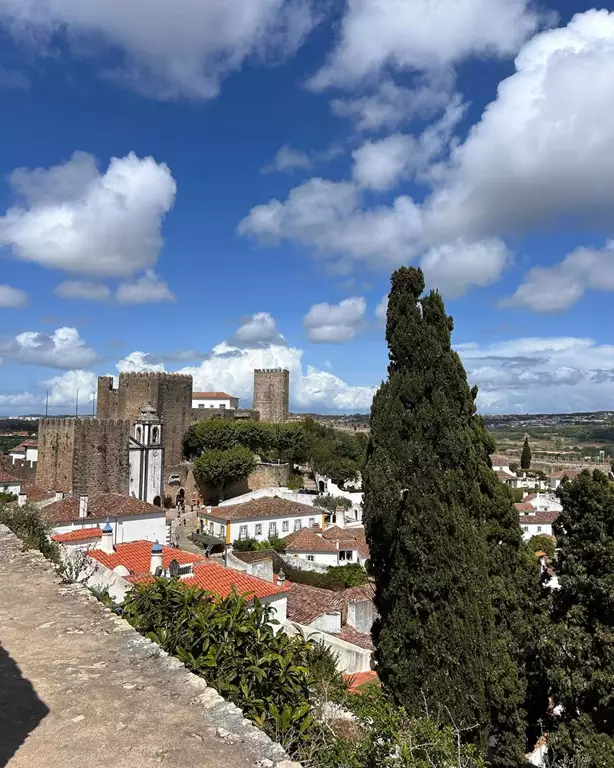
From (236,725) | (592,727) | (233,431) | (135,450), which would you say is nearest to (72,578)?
(236,725)

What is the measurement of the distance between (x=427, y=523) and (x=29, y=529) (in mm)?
6539

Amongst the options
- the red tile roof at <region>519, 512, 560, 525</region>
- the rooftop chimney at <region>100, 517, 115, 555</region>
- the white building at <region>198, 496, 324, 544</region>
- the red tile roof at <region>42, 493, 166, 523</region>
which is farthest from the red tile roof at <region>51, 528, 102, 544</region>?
the red tile roof at <region>519, 512, 560, 525</region>

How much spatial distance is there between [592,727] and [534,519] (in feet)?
120

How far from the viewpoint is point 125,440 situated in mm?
30156

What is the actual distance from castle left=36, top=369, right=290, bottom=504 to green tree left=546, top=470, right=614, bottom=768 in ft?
Result: 82.3

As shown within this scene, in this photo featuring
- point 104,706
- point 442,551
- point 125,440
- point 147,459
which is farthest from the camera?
point 147,459

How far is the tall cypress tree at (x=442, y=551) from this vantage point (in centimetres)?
880

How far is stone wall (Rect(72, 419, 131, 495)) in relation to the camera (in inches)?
1121

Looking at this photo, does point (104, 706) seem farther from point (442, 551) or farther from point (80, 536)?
point (80, 536)

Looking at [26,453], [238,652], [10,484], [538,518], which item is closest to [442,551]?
[238,652]

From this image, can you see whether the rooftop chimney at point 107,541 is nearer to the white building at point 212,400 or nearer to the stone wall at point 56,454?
the stone wall at point 56,454

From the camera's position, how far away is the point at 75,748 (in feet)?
10.7

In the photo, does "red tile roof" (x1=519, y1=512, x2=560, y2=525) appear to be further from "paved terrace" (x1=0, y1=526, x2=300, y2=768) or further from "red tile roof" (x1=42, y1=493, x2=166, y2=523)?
"paved terrace" (x1=0, y1=526, x2=300, y2=768)

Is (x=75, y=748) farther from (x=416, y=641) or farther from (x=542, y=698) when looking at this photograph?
(x=542, y=698)
